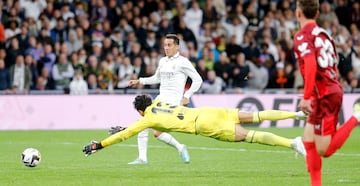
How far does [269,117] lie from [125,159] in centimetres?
362

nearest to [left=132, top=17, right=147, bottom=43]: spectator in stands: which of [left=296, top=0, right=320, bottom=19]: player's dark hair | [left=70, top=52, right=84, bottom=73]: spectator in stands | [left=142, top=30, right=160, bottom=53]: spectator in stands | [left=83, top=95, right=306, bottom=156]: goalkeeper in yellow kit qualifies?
[left=142, top=30, right=160, bottom=53]: spectator in stands

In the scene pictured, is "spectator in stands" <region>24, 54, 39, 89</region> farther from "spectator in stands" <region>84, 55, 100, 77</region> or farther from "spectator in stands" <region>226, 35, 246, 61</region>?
"spectator in stands" <region>226, 35, 246, 61</region>

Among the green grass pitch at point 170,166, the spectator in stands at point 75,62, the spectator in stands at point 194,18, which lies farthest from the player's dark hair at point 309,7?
the spectator in stands at point 194,18

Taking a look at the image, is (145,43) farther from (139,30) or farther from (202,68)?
(202,68)

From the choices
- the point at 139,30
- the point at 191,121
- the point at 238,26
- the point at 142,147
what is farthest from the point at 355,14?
the point at 191,121

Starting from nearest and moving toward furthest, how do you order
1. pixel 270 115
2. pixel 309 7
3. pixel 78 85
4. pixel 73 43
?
pixel 309 7 < pixel 270 115 < pixel 78 85 < pixel 73 43

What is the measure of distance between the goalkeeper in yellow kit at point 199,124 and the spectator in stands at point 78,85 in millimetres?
12009

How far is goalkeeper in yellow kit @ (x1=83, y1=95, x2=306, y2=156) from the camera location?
13047 mm

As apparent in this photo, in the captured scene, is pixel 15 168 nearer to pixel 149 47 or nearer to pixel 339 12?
pixel 149 47

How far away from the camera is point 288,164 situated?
15.1 meters

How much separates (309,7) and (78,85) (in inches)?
624

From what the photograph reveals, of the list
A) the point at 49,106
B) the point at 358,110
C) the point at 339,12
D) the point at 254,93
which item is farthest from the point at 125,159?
the point at 339,12

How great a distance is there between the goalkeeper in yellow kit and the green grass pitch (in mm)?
474

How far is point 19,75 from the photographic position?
25172 mm
